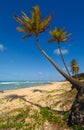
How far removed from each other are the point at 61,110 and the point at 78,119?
3.22m

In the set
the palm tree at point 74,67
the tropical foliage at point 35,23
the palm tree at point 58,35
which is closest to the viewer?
the tropical foliage at point 35,23

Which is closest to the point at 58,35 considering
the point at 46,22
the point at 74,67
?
the point at 46,22

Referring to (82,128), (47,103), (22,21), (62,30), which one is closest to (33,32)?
(22,21)

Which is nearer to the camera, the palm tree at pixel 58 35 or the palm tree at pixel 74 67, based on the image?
the palm tree at pixel 58 35

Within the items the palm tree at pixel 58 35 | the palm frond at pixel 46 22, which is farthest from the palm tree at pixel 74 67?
the palm frond at pixel 46 22

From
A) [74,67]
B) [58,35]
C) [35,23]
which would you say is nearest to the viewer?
[35,23]

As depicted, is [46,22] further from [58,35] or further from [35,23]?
[58,35]

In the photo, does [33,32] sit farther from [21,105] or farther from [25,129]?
[25,129]

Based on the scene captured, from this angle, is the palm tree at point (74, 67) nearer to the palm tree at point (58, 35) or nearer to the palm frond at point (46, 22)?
the palm tree at point (58, 35)

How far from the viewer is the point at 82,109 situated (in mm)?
10773

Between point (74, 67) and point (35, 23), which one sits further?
point (74, 67)

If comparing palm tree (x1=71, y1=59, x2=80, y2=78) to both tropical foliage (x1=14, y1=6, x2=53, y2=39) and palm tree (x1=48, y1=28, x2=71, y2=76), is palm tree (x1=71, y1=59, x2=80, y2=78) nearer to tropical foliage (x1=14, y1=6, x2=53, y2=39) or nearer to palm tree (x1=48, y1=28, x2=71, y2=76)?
palm tree (x1=48, y1=28, x2=71, y2=76)

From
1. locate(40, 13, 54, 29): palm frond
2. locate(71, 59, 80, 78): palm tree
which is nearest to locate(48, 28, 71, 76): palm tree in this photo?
locate(40, 13, 54, 29): palm frond

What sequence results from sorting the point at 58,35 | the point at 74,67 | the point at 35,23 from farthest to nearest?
the point at 74,67
the point at 58,35
the point at 35,23
